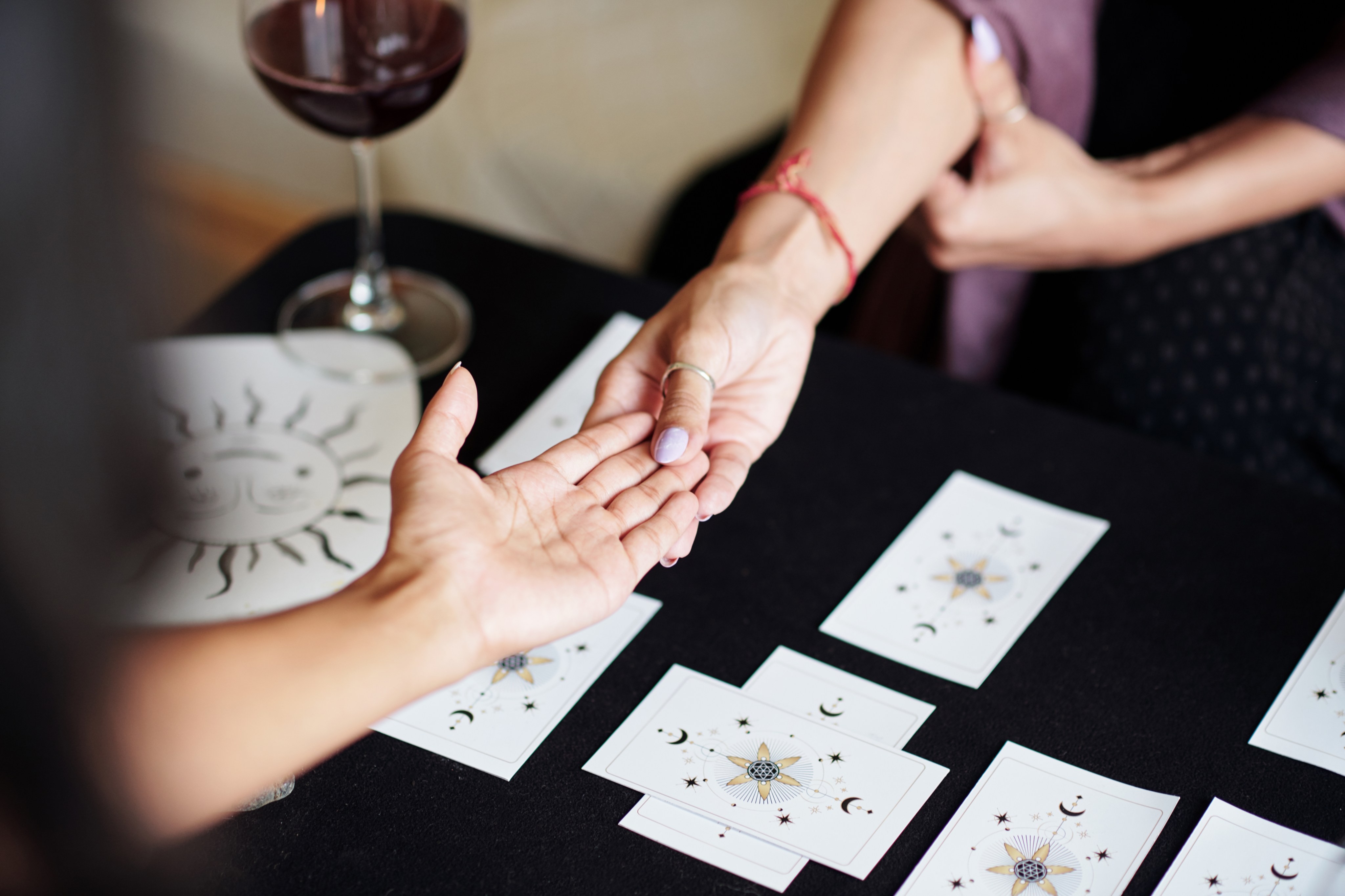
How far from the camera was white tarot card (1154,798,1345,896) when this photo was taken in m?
0.68

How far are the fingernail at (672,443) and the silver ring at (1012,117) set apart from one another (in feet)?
2.00

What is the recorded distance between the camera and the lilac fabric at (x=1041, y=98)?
1.21 m

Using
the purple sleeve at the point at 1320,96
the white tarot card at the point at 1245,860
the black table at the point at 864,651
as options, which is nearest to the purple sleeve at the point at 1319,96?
the purple sleeve at the point at 1320,96

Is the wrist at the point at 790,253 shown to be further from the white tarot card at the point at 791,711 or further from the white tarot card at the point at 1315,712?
the white tarot card at the point at 1315,712

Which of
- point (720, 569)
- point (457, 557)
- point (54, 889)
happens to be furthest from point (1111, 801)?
point (54, 889)

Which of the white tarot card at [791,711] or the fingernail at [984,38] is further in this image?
the fingernail at [984,38]

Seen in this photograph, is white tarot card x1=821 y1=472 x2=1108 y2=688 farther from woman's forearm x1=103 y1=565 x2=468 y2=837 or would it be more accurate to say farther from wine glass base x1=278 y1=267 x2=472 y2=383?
wine glass base x1=278 y1=267 x2=472 y2=383

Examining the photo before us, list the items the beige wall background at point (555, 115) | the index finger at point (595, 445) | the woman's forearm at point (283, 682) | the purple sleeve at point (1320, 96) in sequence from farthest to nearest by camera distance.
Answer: the beige wall background at point (555, 115)
the purple sleeve at point (1320, 96)
the index finger at point (595, 445)
the woman's forearm at point (283, 682)

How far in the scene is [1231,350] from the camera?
1.26m

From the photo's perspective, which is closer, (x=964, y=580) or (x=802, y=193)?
(x=964, y=580)

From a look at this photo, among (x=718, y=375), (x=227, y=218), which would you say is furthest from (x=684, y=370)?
(x=227, y=218)

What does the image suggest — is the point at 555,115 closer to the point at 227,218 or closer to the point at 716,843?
the point at 227,218

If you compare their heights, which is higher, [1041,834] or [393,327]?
[1041,834]

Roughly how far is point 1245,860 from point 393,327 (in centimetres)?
81
